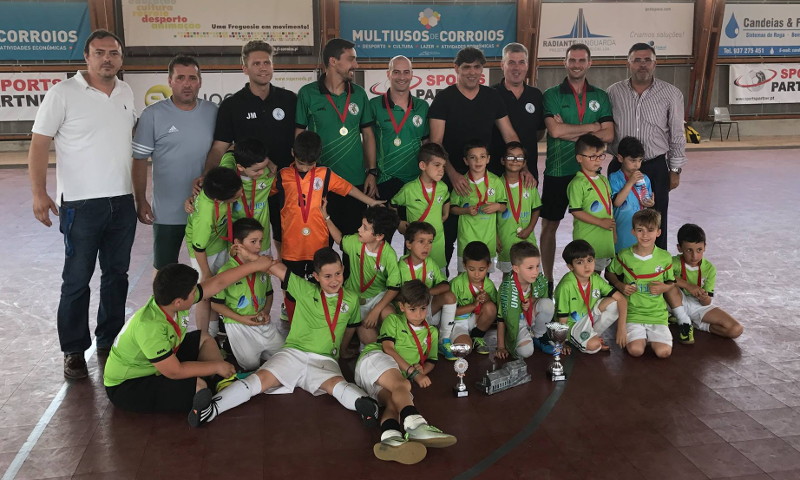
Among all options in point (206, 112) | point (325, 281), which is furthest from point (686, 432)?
point (206, 112)

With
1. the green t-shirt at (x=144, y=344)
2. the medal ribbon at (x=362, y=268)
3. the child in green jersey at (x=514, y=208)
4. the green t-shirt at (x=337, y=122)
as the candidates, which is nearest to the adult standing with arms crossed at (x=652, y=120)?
the child in green jersey at (x=514, y=208)

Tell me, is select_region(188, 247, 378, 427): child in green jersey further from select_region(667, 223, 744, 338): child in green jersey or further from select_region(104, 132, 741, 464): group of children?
select_region(667, 223, 744, 338): child in green jersey

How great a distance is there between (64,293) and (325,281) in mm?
1915

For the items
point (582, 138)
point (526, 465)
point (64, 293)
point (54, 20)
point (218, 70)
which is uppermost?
point (54, 20)

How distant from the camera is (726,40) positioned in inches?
798

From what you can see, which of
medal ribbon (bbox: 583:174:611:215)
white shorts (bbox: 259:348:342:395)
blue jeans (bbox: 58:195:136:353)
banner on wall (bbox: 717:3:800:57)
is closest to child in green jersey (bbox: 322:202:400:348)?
white shorts (bbox: 259:348:342:395)

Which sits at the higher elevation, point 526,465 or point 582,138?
point 582,138

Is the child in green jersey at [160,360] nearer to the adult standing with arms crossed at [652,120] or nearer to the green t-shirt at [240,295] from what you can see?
the green t-shirt at [240,295]

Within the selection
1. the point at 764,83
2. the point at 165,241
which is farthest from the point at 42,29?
the point at 764,83

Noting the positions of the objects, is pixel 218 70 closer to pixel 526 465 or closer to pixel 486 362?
pixel 486 362

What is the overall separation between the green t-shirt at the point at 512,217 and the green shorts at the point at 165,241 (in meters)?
2.65

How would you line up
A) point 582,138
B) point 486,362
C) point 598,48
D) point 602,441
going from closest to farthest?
1. point 602,441
2. point 486,362
3. point 582,138
4. point 598,48

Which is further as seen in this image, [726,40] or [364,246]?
[726,40]

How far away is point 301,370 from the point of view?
4777mm
